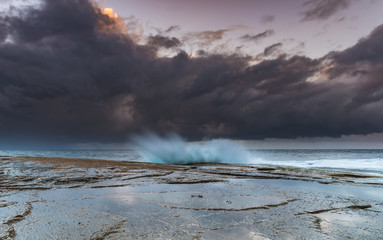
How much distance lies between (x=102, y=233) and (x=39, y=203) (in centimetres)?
370

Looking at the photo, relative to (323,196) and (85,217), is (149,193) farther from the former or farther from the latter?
(323,196)

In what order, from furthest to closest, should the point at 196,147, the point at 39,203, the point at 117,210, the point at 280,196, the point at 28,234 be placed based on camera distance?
the point at 196,147 < the point at 280,196 < the point at 39,203 < the point at 117,210 < the point at 28,234

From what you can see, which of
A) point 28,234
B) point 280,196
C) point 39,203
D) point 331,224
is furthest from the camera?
point 280,196

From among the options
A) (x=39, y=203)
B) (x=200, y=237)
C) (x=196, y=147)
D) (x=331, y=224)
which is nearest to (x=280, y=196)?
(x=331, y=224)

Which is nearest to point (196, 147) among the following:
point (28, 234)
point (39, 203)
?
point (39, 203)

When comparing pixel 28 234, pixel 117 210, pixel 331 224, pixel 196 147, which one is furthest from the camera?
pixel 196 147

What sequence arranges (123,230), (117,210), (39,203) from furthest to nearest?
(39,203) < (117,210) < (123,230)

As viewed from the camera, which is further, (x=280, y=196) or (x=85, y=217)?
(x=280, y=196)

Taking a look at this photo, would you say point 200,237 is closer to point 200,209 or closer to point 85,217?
point 200,209

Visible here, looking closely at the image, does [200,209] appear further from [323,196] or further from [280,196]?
[323,196]

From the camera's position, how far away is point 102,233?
4402mm

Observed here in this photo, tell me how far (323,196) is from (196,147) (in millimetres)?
28122

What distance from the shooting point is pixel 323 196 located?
870 centimetres

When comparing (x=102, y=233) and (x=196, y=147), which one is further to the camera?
(x=196, y=147)
